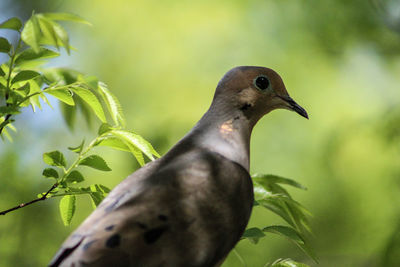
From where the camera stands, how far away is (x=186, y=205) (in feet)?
4.42

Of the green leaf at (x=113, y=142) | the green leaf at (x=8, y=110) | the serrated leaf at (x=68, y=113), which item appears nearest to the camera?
the green leaf at (x=8, y=110)

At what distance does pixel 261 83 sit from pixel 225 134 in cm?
24

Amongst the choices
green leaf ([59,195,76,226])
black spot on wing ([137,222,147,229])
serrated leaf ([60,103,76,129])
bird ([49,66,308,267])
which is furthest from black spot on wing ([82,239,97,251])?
serrated leaf ([60,103,76,129])

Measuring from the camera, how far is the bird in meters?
1.26

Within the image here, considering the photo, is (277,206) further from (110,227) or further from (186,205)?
(110,227)

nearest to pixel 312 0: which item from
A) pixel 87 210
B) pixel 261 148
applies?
pixel 261 148

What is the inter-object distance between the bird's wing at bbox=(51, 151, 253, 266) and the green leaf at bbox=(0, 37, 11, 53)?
514 millimetres

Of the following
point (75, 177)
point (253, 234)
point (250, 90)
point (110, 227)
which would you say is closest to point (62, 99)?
point (75, 177)

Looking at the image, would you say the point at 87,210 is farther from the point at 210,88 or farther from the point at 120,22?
the point at 120,22

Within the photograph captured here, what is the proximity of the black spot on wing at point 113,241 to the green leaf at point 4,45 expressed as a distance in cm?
61

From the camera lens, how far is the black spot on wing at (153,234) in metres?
1.27

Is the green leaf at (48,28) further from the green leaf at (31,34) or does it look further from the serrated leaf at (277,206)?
the serrated leaf at (277,206)

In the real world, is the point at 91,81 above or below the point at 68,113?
above

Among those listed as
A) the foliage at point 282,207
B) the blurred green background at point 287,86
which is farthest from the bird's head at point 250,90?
the blurred green background at point 287,86
